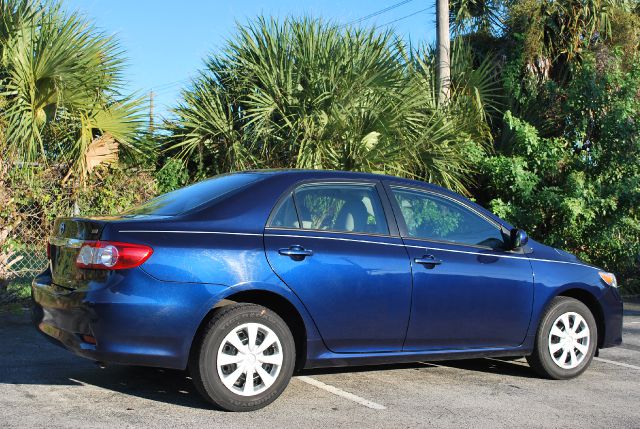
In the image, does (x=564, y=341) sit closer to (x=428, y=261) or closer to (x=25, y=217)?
(x=428, y=261)

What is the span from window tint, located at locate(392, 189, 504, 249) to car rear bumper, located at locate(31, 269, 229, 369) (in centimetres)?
169

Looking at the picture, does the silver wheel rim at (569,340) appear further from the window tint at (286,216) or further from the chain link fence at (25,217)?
the chain link fence at (25,217)

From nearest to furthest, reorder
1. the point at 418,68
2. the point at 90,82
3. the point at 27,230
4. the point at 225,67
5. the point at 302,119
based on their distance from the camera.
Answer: the point at 27,230 < the point at 90,82 < the point at 302,119 < the point at 225,67 < the point at 418,68

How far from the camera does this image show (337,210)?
562 centimetres

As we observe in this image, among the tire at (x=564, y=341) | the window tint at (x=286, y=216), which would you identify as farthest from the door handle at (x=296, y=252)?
the tire at (x=564, y=341)

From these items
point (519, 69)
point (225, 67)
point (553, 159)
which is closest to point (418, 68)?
point (519, 69)

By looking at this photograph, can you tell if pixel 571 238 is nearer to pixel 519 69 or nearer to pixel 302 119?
pixel 519 69

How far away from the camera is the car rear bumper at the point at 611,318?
6.51 m

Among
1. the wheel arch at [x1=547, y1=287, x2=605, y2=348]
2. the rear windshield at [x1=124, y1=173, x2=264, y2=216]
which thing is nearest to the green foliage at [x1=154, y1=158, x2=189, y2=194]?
the rear windshield at [x1=124, y1=173, x2=264, y2=216]

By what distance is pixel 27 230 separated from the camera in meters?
8.45

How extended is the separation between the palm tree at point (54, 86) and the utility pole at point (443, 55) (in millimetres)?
5173

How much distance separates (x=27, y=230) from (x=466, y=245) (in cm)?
483

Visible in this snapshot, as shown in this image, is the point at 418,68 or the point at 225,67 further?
the point at 418,68

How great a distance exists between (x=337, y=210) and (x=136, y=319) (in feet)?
5.34
